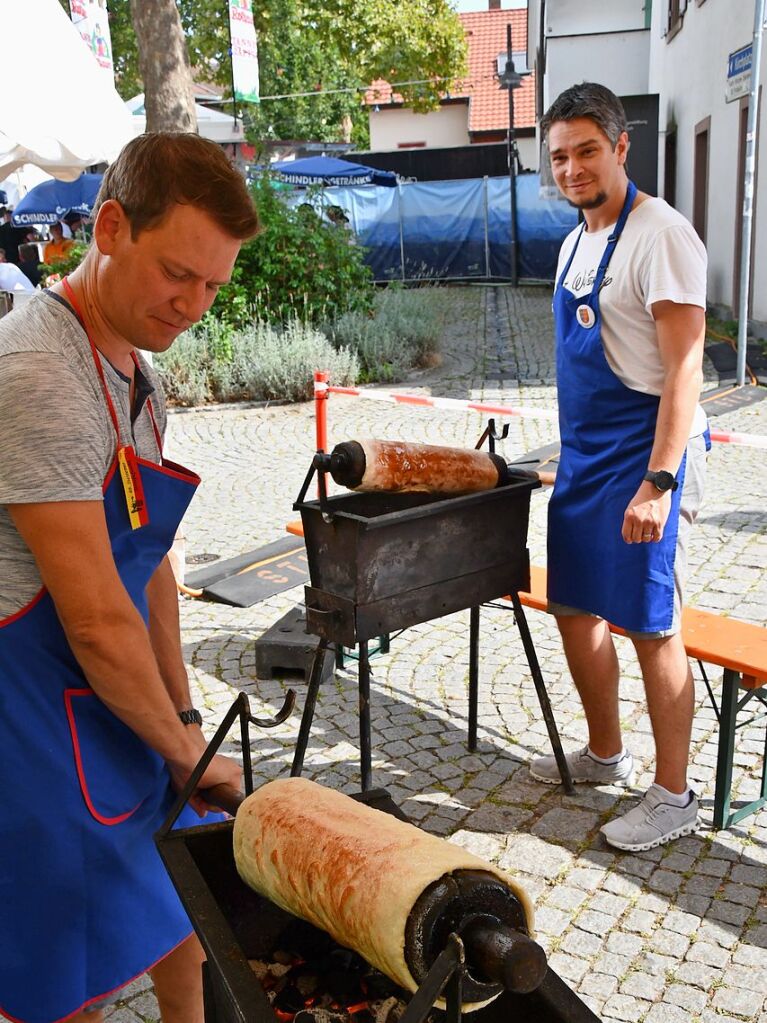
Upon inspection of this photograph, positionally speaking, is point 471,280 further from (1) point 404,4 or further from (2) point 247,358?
(2) point 247,358

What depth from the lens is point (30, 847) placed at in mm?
1657

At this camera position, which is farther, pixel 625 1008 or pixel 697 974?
pixel 697 974

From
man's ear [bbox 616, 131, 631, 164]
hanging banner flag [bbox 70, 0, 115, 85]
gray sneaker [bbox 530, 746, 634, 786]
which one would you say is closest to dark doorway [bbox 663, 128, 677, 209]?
hanging banner flag [bbox 70, 0, 115, 85]

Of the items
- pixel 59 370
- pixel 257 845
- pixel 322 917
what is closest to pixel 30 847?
pixel 257 845

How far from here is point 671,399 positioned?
120 inches

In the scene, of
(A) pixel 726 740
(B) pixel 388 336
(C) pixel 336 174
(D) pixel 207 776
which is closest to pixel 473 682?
(A) pixel 726 740

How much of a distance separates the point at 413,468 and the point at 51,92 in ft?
Result: 13.0

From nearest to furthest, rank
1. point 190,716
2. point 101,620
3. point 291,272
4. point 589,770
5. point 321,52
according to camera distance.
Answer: point 101,620
point 190,716
point 589,770
point 291,272
point 321,52

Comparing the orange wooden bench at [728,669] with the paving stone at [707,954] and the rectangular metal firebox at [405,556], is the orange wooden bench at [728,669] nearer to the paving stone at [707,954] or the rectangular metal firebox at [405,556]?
the rectangular metal firebox at [405,556]

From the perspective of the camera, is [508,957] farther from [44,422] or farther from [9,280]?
[9,280]

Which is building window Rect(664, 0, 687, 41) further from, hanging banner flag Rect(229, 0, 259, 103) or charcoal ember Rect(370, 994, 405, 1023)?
charcoal ember Rect(370, 994, 405, 1023)

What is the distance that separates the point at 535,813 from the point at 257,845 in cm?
247

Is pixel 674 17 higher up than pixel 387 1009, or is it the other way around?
pixel 674 17

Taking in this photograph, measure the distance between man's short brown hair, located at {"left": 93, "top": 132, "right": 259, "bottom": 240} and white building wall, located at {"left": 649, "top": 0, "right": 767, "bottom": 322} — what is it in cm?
1250
